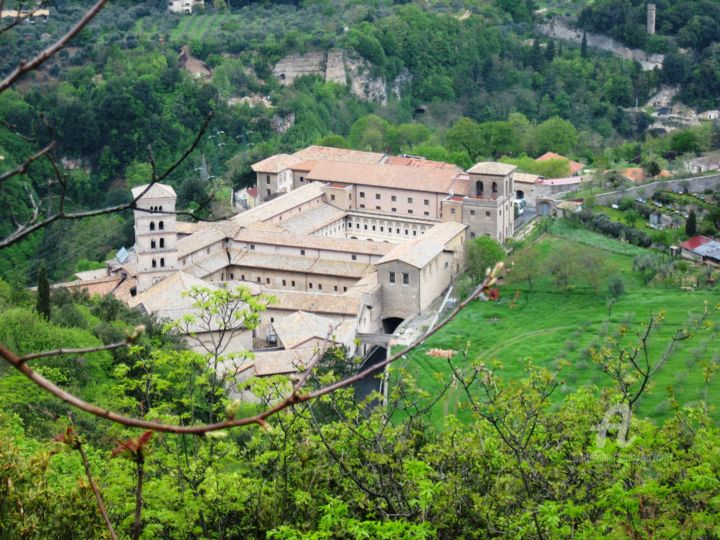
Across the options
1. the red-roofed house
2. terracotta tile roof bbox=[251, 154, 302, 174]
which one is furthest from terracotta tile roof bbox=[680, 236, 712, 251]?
terracotta tile roof bbox=[251, 154, 302, 174]

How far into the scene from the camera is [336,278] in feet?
121

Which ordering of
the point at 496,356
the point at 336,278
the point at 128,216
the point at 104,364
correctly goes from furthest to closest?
1. the point at 128,216
2. the point at 336,278
3. the point at 496,356
4. the point at 104,364

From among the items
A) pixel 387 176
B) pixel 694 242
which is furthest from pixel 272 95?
pixel 694 242

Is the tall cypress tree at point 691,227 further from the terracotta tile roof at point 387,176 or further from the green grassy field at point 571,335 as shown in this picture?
the terracotta tile roof at point 387,176

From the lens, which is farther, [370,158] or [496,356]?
[370,158]

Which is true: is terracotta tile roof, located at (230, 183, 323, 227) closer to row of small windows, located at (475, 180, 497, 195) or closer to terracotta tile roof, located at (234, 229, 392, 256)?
terracotta tile roof, located at (234, 229, 392, 256)

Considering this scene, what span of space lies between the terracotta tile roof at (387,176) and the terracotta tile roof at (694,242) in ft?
29.5

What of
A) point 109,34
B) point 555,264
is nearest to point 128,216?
point 555,264

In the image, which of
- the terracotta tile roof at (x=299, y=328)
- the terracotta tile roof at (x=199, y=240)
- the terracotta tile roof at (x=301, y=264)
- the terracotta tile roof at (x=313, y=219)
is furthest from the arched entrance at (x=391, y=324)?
the terracotta tile roof at (x=199, y=240)

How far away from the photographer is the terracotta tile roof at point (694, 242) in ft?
129

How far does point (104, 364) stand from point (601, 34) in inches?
2595

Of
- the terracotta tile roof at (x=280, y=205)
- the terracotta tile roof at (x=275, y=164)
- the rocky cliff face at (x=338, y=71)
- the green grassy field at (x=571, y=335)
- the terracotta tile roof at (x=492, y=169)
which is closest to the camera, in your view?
the green grassy field at (x=571, y=335)

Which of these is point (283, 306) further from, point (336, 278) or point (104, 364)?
point (104, 364)

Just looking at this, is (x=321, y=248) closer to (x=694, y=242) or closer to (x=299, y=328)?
(x=299, y=328)
